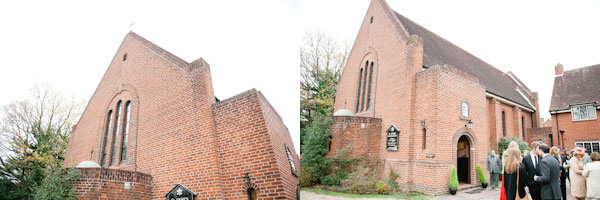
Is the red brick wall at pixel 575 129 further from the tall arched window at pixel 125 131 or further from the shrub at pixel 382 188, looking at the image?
the tall arched window at pixel 125 131

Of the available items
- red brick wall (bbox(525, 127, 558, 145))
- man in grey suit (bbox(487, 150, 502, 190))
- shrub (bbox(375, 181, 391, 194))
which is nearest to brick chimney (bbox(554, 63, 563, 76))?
red brick wall (bbox(525, 127, 558, 145))

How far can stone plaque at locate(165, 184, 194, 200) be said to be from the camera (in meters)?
7.64

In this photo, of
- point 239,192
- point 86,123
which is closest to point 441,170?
point 239,192

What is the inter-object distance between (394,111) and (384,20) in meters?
4.28

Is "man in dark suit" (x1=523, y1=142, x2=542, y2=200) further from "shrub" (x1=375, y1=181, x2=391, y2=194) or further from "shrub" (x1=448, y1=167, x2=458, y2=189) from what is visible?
"shrub" (x1=375, y1=181, x2=391, y2=194)

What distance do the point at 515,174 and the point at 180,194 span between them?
7383 mm

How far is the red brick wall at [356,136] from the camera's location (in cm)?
1095

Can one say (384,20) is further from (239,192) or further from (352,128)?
(239,192)

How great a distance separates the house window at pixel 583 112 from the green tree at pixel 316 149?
8966mm

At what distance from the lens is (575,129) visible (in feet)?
38.3

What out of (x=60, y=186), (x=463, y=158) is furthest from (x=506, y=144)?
(x=60, y=186)

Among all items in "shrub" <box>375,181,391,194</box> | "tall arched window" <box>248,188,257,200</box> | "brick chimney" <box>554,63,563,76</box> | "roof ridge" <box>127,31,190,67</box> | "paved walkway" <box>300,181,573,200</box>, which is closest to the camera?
"tall arched window" <box>248,188,257,200</box>

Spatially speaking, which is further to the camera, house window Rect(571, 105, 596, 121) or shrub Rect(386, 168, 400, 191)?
house window Rect(571, 105, 596, 121)

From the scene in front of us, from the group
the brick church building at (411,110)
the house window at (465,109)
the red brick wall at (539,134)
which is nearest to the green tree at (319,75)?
the brick church building at (411,110)
